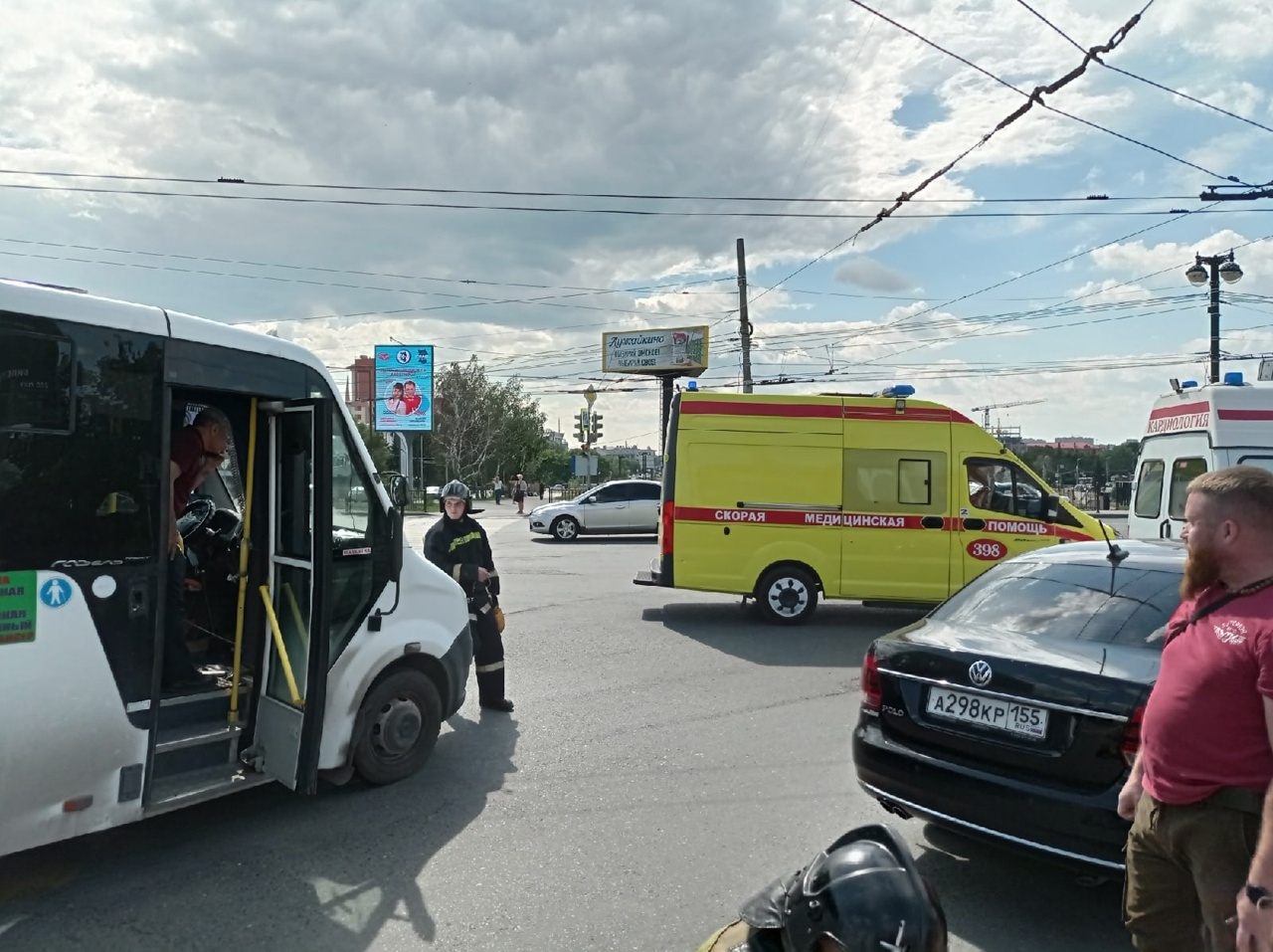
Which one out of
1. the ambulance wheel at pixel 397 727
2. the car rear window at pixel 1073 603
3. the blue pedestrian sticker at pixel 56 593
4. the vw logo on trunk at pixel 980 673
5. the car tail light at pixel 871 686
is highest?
the blue pedestrian sticker at pixel 56 593

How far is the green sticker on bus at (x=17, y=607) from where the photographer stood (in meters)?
3.44

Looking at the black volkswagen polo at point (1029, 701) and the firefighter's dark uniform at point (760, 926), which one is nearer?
the firefighter's dark uniform at point (760, 926)

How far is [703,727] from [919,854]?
2293 millimetres

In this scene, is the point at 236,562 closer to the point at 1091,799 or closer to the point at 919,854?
the point at 919,854

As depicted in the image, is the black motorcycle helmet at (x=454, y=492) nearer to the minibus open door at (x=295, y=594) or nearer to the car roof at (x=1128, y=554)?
the minibus open door at (x=295, y=594)

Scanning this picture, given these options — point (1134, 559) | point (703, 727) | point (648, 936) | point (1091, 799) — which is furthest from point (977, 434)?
point (648, 936)

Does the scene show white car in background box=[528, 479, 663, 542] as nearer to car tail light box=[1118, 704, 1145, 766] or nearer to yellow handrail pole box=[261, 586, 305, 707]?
yellow handrail pole box=[261, 586, 305, 707]

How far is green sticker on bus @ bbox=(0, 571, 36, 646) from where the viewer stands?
3439 mm

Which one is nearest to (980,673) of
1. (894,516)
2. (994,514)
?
(894,516)

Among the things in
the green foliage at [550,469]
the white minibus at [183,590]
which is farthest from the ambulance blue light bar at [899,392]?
the green foliage at [550,469]

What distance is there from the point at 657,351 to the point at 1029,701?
41.3m

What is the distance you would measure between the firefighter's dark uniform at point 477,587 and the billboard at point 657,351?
37.3m

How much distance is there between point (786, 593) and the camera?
10.8 metres

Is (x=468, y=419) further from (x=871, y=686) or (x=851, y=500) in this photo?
(x=871, y=686)
